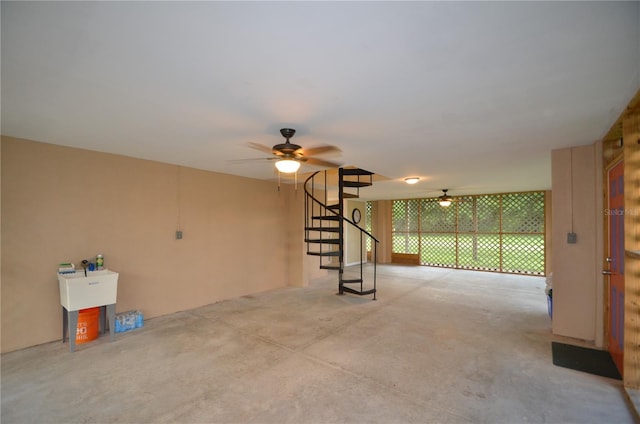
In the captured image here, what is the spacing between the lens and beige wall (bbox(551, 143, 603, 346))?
118 inches

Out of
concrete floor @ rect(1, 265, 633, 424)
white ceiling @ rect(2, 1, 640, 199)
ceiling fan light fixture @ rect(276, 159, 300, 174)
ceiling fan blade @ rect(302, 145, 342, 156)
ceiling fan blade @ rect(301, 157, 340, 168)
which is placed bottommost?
concrete floor @ rect(1, 265, 633, 424)

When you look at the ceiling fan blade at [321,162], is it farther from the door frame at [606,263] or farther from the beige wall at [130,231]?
the door frame at [606,263]

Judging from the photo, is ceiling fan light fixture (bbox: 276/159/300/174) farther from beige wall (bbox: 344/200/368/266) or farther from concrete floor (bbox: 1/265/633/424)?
beige wall (bbox: 344/200/368/266)

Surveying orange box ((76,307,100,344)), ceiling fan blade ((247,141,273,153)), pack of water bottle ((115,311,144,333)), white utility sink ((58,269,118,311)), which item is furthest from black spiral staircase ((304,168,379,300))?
orange box ((76,307,100,344))

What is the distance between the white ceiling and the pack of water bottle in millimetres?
2138

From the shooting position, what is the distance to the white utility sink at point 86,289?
280 cm

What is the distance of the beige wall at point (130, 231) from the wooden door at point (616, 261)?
4.47m

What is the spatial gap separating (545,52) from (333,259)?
8119 mm

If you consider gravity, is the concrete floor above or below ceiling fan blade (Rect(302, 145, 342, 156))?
below

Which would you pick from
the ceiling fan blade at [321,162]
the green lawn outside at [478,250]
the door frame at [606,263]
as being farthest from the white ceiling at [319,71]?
the green lawn outside at [478,250]

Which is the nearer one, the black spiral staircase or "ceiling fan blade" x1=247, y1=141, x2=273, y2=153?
"ceiling fan blade" x1=247, y1=141, x2=273, y2=153

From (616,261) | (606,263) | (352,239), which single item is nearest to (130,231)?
(616,261)

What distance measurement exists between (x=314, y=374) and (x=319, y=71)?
2.40 m

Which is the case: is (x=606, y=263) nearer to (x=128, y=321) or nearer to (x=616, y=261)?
(x=616, y=261)
